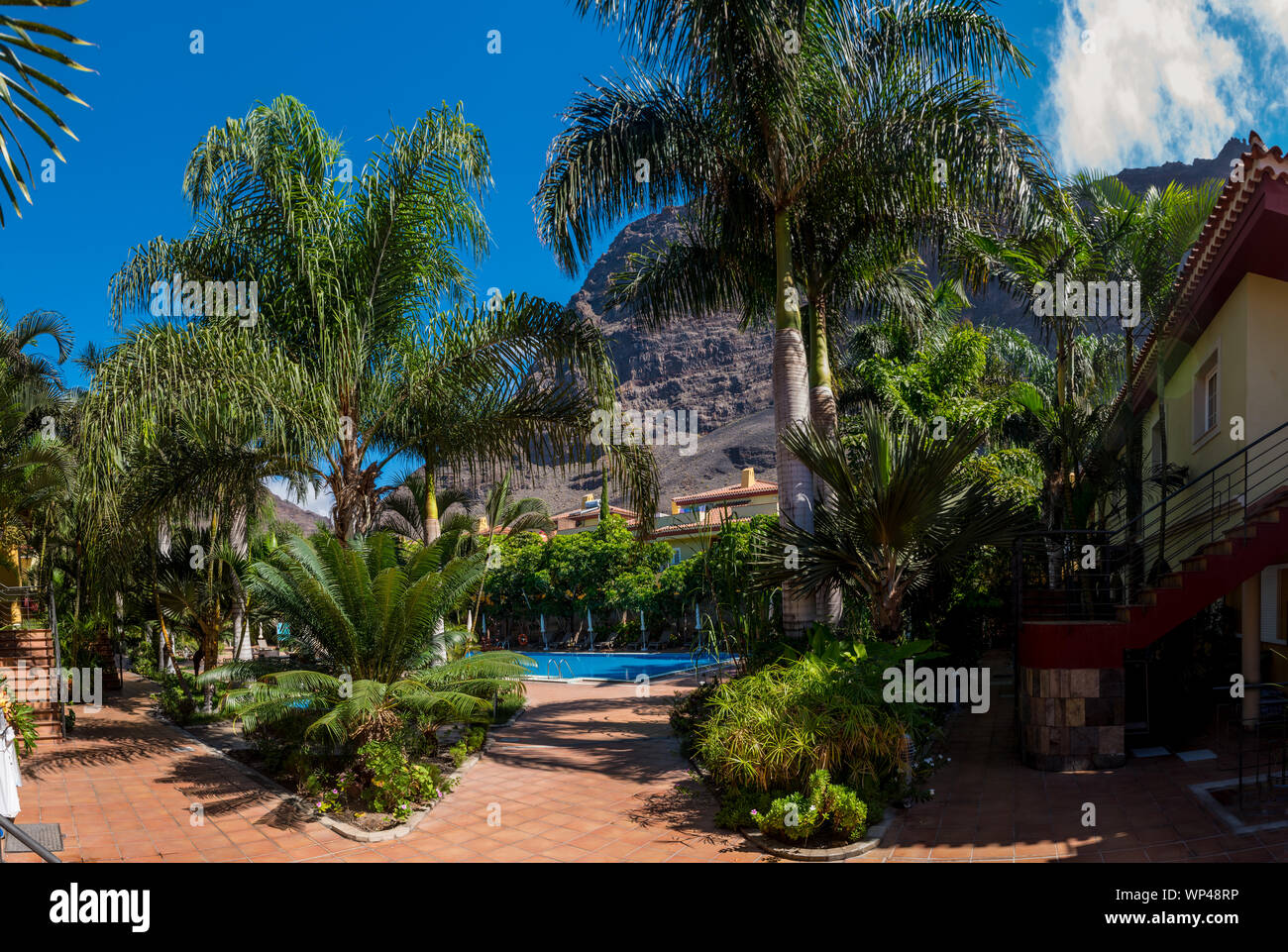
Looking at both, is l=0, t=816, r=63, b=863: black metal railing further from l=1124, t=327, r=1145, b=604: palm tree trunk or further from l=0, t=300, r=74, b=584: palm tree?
l=1124, t=327, r=1145, b=604: palm tree trunk

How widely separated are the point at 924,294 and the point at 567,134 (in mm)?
7495

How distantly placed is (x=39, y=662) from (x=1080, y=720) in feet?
45.1

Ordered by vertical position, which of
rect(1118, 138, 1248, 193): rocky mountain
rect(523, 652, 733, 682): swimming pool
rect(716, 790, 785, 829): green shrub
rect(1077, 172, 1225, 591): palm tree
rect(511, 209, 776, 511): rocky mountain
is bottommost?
rect(523, 652, 733, 682): swimming pool

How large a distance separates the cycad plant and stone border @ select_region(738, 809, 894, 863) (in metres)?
2.93

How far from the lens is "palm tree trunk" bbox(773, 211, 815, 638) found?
998cm

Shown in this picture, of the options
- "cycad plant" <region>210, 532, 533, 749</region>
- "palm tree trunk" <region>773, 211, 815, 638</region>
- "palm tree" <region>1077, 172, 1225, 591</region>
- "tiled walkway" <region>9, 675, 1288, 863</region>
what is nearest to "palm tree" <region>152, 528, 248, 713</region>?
"tiled walkway" <region>9, 675, 1288, 863</region>

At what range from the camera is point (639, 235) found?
121250 mm

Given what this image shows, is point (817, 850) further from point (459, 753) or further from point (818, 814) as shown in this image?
point (459, 753)

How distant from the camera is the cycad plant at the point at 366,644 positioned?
7965 millimetres

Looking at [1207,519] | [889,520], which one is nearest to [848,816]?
[889,520]

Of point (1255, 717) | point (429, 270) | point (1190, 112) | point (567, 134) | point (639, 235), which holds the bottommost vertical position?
point (1255, 717)

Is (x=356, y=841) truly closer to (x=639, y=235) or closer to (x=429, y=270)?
(x=429, y=270)

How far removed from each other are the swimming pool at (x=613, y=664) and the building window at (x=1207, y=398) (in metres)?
11.5
